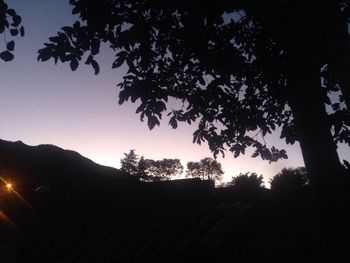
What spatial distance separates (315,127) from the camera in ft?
11.1

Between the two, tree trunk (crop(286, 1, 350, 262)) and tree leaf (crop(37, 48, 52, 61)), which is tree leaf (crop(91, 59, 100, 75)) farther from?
tree trunk (crop(286, 1, 350, 262))

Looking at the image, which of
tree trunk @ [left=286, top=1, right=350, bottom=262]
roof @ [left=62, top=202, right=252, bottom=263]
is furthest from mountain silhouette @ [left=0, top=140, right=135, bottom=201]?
tree trunk @ [left=286, top=1, right=350, bottom=262]

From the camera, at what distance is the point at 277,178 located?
41438mm

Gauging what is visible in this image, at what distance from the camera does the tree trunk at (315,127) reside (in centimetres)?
312

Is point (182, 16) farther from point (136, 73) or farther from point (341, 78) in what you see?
point (341, 78)

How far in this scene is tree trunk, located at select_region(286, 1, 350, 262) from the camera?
3.12 metres

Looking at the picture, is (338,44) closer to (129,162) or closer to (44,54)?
(44,54)

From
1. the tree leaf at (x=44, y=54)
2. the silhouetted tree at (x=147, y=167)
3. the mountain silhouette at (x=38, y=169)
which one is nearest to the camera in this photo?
the tree leaf at (x=44, y=54)

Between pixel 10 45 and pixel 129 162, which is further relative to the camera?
pixel 129 162

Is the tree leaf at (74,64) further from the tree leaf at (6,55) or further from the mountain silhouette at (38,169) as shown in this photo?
the mountain silhouette at (38,169)

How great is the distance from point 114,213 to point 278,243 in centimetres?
653

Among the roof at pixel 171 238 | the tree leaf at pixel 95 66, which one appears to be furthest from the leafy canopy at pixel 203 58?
the roof at pixel 171 238

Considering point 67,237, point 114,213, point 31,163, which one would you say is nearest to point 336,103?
point 114,213

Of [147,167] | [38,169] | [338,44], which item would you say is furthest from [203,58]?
[147,167]
